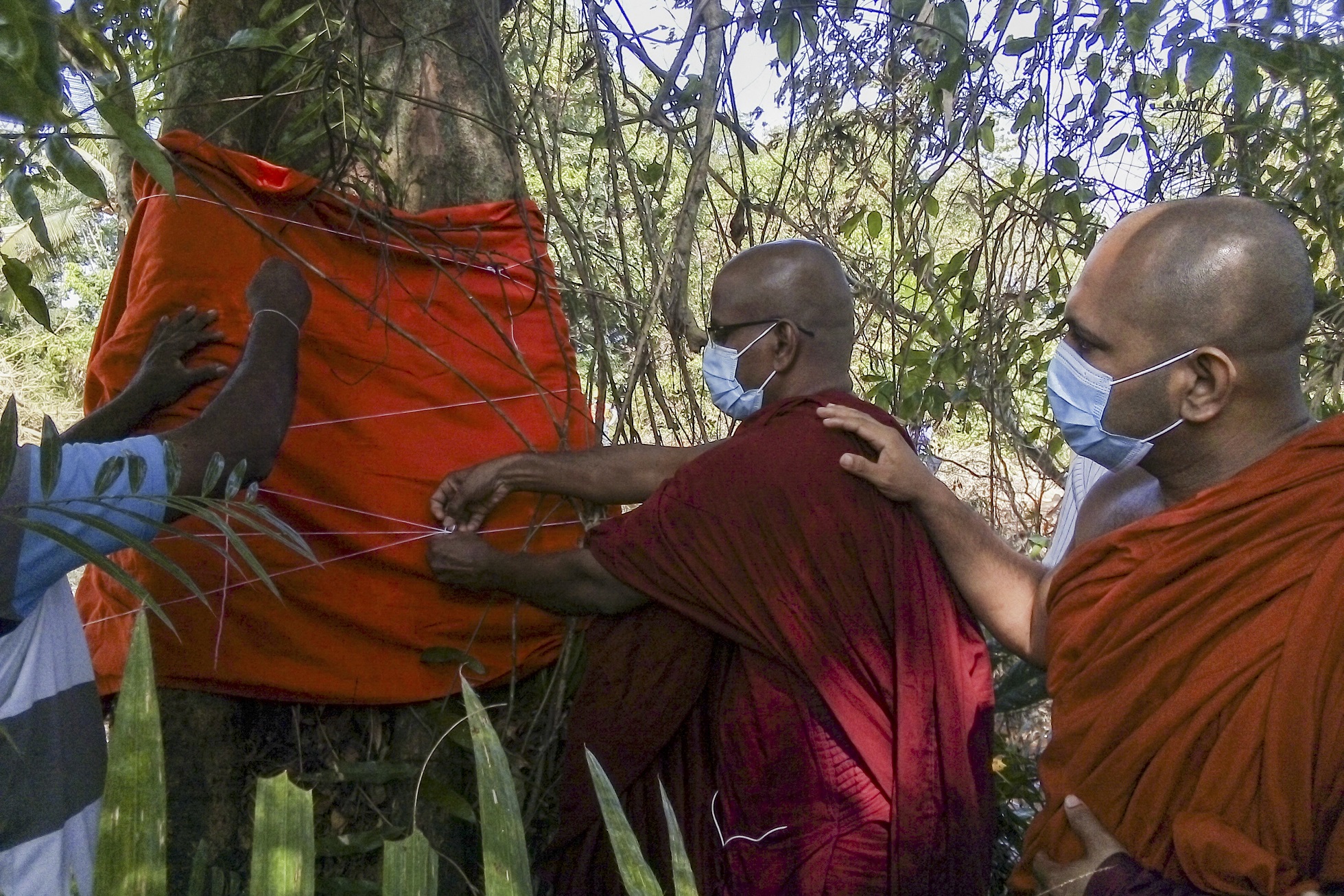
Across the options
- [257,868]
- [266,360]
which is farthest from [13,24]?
[266,360]

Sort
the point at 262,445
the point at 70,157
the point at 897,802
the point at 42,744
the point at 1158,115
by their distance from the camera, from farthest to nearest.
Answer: the point at 1158,115, the point at 897,802, the point at 262,445, the point at 42,744, the point at 70,157

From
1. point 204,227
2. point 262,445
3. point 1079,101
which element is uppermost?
point 1079,101

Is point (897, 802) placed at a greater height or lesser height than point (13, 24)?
lesser

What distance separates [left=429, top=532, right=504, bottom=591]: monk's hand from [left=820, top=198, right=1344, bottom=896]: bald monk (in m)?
1.03

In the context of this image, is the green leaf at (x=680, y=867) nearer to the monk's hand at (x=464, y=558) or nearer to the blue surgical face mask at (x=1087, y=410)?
the blue surgical face mask at (x=1087, y=410)

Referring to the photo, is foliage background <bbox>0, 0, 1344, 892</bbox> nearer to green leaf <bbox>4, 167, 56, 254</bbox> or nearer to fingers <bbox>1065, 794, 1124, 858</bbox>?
green leaf <bbox>4, 167, 56, 254</bbox>

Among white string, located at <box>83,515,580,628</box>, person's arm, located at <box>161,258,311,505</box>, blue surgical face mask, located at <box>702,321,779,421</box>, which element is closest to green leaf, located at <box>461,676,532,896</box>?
person's arm, located at <box>161,258,311,505</box>

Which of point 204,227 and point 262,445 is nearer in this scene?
point 262,445

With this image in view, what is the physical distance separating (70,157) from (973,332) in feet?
8.52

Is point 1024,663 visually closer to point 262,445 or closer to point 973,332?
point 973,332

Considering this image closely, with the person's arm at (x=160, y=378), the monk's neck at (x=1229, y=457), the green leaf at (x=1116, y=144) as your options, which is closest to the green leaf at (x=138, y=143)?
the person's arm at (x=160, y=378)

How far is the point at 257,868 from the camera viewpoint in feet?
3.05

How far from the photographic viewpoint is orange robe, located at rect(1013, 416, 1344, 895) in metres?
1.53

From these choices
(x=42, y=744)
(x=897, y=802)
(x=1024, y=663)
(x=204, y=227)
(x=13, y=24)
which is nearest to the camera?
(x=13, y=24)
